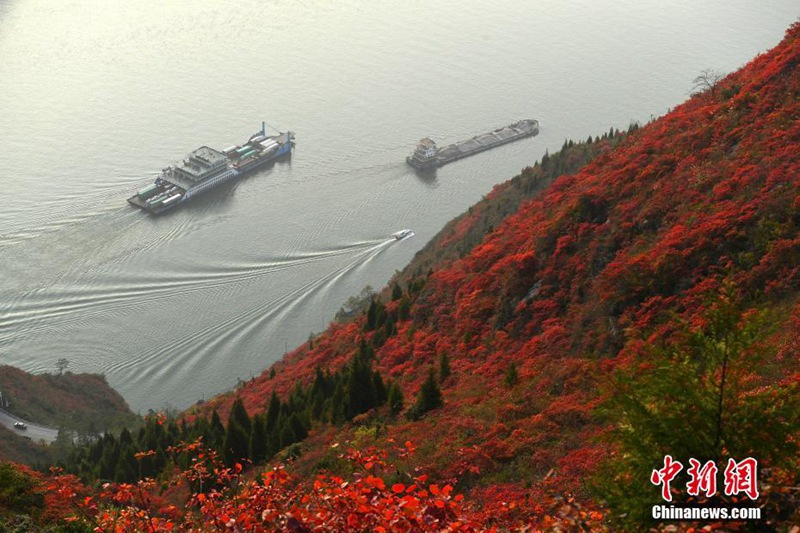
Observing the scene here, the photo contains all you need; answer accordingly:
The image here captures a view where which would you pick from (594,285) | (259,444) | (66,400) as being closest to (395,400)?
(259,444)

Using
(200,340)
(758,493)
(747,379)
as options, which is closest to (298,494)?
(758,493)

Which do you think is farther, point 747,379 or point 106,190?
point 106,190

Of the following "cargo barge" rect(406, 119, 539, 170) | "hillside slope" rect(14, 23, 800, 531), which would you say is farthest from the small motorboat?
"hillside slope" rect(14, 23, 800, 531)

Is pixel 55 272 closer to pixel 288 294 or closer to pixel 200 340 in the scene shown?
pixel 200 340

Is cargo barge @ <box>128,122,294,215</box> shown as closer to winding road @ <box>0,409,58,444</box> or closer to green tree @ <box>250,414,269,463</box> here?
winding road @ <box>0,409,58,444</box>

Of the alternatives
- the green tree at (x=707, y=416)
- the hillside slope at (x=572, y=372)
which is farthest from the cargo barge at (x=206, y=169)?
the green tree at (x=707, y=416)

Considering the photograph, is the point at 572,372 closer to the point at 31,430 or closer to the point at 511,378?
the point at 511,378

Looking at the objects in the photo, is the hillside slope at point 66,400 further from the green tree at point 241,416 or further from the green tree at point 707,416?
the green tree at point 707,416
